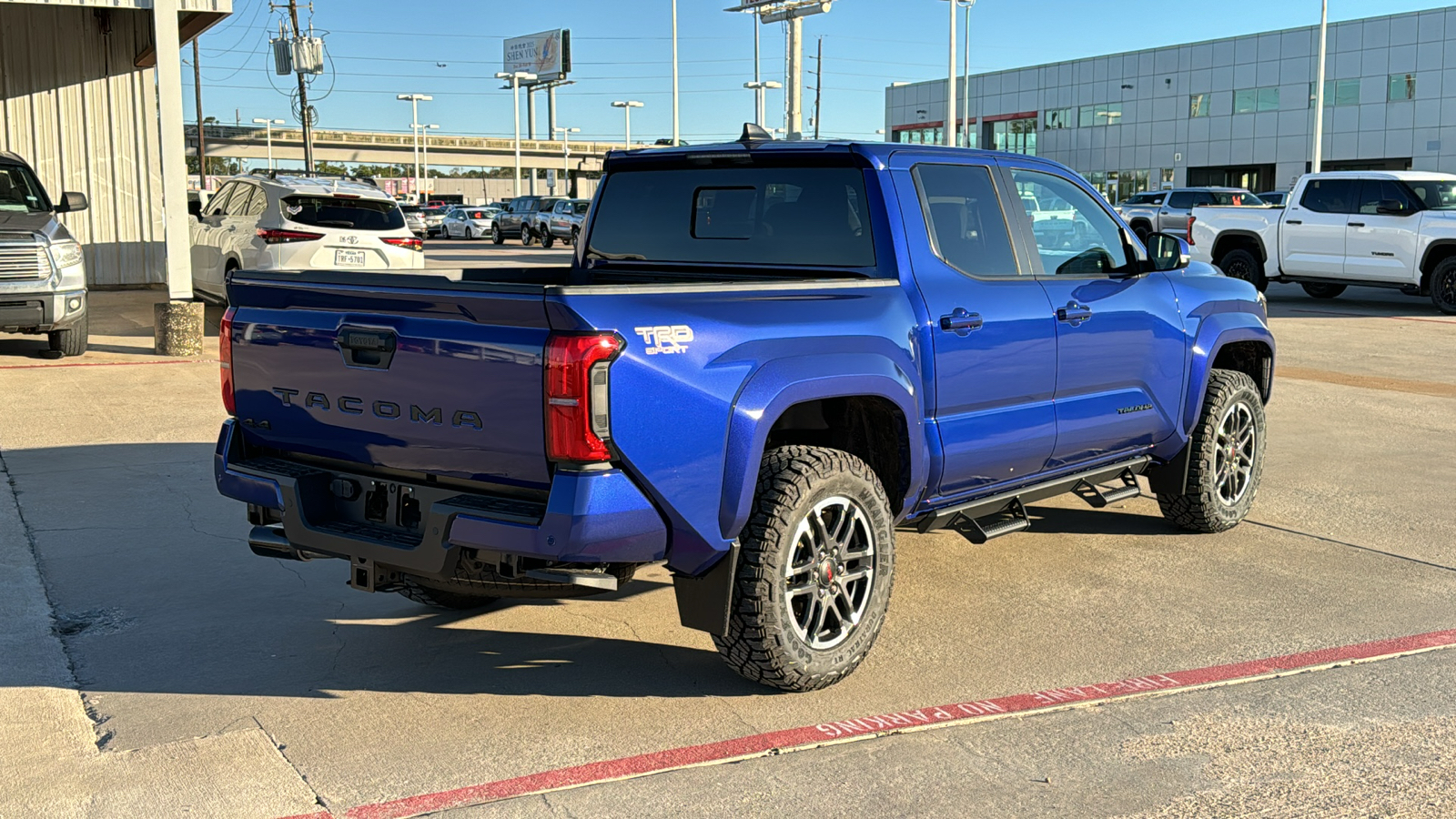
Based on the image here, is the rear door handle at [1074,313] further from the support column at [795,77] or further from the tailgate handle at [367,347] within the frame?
the support column at [795,77]

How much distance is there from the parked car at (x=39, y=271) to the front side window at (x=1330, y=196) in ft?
55.6

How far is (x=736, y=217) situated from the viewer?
5.53 meters

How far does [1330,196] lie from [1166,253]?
612 inches

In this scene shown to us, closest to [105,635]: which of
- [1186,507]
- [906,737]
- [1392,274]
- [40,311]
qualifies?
[906,737]

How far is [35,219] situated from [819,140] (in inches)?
407

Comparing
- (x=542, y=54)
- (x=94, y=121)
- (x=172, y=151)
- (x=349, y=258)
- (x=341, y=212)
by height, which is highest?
(x=542, y=54)

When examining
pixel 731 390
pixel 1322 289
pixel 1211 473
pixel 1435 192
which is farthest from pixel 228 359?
pixel 1322 289

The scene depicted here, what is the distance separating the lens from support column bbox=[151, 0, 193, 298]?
14469 mm

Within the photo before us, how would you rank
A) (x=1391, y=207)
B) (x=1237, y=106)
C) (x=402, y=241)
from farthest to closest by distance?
1. (x=1237, y=106)
2. (x=1391, y=207)
3. (x=402, y=241)

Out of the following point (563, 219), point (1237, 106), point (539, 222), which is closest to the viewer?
point (563, 219)

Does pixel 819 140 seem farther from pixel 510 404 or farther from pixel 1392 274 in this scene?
pixel 1392 274

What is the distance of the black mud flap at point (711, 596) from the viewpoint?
4.38m

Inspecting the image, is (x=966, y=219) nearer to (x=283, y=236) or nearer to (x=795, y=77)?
(x=283, y=236)

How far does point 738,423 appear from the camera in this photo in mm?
4312
